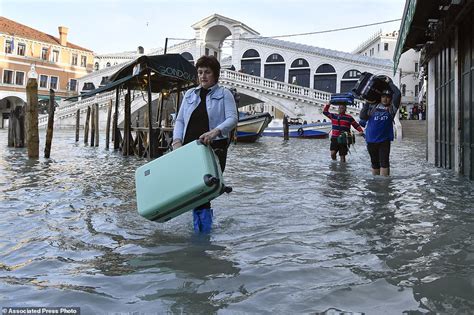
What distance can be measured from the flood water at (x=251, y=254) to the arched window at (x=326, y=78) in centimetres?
3601

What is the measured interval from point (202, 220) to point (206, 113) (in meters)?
0.99

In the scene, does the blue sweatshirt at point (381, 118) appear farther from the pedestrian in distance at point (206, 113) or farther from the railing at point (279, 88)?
the railing at point (279, 88)

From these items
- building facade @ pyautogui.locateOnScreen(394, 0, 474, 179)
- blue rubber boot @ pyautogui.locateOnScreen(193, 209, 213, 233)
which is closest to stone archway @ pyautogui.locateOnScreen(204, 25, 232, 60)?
building facade @ pyautogui.locateOnScreen(394, 0, 474, 179)

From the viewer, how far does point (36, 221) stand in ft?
15.3

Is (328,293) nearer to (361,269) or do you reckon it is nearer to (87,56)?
(361,269)

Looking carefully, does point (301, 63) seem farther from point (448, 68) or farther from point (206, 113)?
point (206, 113)

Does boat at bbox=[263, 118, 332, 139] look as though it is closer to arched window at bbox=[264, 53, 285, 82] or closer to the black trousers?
arched window at bbox=[264, 53, 285, 82]

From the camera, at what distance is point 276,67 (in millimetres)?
43500

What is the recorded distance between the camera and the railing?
34.8 metres

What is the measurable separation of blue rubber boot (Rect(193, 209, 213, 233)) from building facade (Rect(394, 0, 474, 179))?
4.67 meters

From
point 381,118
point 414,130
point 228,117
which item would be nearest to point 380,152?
point 381,118

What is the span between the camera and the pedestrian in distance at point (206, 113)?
13.0ft

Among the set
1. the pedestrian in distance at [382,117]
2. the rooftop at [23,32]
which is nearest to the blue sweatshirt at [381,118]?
the pedestrian in distance at [382,117]

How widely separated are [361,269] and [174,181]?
5.22 feet
